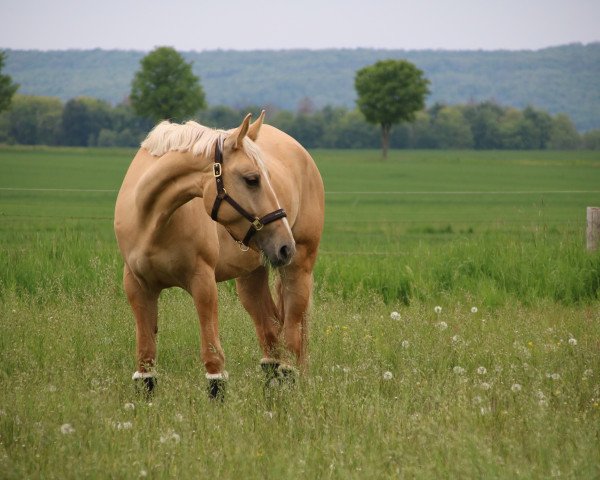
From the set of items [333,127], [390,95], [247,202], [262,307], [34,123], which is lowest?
[333,127]

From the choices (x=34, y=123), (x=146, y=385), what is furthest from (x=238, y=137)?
(x=34, y=123)

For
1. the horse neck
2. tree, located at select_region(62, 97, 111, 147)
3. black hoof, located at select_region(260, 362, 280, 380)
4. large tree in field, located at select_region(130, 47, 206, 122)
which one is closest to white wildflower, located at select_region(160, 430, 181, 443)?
the horse neck

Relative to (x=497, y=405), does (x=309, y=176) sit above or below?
above

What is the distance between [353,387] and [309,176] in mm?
2111

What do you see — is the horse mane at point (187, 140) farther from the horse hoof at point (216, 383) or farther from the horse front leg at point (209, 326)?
the horse hoof at point (216, 383)

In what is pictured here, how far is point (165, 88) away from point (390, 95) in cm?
2613

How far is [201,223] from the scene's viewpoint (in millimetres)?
6270

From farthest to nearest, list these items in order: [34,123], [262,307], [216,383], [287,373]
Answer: [34,123]
[262,307]
[287,373]
[216,383]

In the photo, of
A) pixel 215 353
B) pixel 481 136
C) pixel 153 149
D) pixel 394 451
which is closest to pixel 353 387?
pixel 215 353

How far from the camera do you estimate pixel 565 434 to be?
510cm

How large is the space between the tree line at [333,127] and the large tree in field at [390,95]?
657 inches

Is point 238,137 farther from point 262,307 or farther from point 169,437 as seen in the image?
point 262,307

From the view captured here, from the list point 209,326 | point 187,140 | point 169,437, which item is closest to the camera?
point 169,437

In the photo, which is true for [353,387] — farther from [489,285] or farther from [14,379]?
[489,285]
